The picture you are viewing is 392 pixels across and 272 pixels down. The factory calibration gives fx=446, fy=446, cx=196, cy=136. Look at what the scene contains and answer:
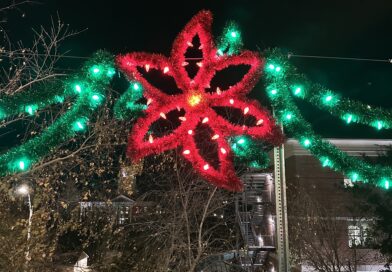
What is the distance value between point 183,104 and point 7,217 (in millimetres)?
6207

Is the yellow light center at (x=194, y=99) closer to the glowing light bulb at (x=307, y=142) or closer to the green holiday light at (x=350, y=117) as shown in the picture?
the glowing light bulb at (x=307, y=142)

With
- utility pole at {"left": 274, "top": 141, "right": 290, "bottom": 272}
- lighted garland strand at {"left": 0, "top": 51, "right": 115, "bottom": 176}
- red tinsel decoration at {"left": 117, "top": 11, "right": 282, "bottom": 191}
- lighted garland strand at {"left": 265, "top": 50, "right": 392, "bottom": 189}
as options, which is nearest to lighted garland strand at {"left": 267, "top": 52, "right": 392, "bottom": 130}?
lighted garland strand at {"left": 265, "top": 50, "right": 392, "bottom": 189}

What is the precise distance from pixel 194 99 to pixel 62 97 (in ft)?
4.82

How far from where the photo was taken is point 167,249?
523 inches

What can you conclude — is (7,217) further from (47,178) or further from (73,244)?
(73,244)

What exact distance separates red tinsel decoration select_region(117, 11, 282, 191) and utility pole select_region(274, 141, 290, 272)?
1.54ft

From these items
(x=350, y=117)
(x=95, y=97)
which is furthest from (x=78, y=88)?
(x=350, y=117)

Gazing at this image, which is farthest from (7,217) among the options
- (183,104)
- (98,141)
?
(183,104)

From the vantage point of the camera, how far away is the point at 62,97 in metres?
4.96

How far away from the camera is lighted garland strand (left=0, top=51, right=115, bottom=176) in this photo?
4.67 meters

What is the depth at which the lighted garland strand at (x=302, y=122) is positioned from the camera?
517 cm

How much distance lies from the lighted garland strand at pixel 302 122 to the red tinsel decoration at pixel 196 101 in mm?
262

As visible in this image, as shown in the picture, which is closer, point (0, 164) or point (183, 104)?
point (0, 164)

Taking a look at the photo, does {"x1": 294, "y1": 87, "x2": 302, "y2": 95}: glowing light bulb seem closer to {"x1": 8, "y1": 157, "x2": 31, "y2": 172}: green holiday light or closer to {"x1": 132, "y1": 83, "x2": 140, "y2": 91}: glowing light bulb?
{"x1": 132, "y1": 83, "x2": 140, "y2": 91}: glowing light bulb
